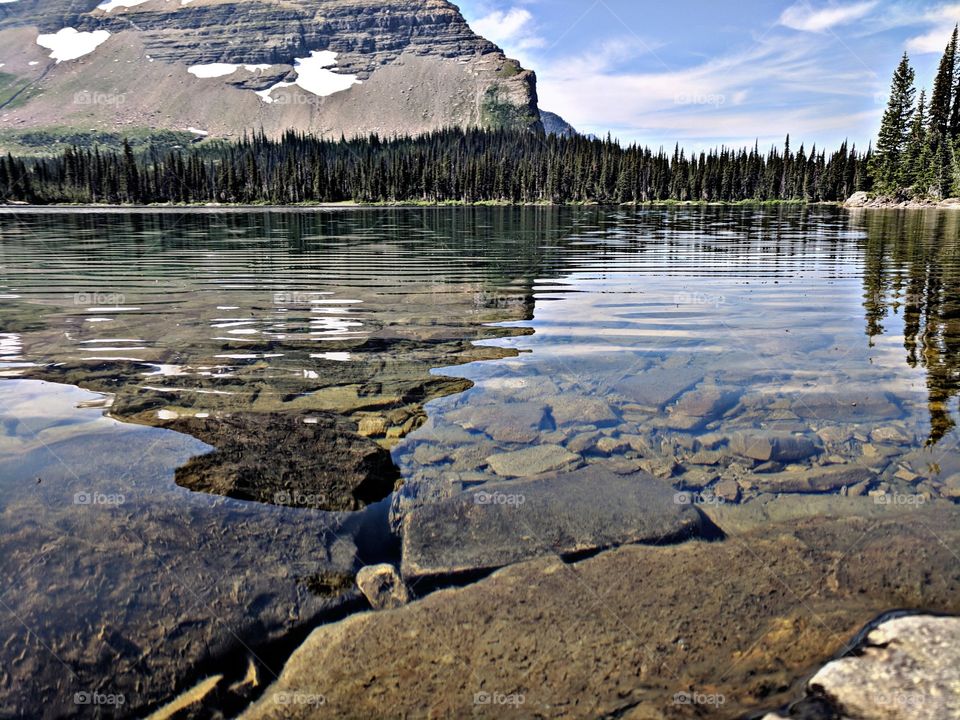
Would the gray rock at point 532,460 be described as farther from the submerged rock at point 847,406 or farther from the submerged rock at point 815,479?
the submerged rock at point 847,406

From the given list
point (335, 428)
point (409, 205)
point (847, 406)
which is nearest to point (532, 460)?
point (335, 428)

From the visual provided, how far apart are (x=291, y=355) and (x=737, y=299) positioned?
13.2m

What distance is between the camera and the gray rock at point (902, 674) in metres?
3.54

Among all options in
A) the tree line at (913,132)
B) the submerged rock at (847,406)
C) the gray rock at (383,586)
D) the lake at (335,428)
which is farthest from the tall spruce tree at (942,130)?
the gray rock at (383,586)

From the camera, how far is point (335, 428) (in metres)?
8.30

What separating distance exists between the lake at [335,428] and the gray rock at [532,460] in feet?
0.13

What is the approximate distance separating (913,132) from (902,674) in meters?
134

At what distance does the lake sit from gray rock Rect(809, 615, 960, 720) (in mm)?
2507

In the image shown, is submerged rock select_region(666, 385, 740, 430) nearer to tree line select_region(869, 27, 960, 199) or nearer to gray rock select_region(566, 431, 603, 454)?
gray rock select_region(566, 431, 603, 454)

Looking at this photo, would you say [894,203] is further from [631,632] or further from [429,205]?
[631,632]

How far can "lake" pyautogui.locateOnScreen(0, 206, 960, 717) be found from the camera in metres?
4.97

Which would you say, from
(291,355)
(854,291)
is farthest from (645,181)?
(291,355)

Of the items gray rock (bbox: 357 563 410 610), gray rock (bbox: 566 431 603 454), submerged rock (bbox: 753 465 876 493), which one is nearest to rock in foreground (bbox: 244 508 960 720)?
gray rock (bbox: 357 563 410 610)

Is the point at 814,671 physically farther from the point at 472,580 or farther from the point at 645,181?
the point at 645,181
